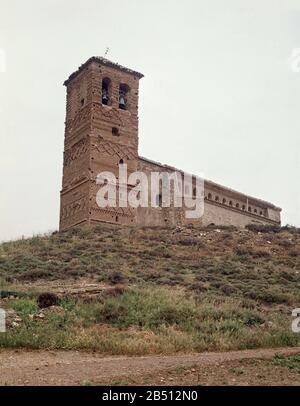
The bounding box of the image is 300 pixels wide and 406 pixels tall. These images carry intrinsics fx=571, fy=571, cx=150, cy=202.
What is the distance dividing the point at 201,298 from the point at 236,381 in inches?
325

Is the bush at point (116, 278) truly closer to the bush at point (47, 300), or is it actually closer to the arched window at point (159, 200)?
the bush at point (47, 300)

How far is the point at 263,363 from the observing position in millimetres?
10492

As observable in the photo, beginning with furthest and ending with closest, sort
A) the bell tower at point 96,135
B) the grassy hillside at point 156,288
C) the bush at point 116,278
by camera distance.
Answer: the bell tower at point 96,135 < the bush at point 116,278 < the grassy hillside at point 156,288

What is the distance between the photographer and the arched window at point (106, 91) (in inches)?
1413

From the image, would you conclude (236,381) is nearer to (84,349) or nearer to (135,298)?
(84,349)

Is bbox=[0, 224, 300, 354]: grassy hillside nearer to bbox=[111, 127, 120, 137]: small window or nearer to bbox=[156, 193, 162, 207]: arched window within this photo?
bbox=[156, 193, 162, 207]: arched window

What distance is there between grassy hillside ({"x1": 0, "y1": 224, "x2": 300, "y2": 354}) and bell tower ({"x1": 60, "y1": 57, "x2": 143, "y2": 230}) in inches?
99.6

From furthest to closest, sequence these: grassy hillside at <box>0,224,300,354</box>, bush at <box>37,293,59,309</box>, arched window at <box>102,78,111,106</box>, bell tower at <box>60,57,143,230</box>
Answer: arched window at <box>102,78,111,106</box>
bell tower at <box>60,57,143,230</box>
bush at <box>37,293,59,309</box>
grassy hillside at <box>0,224,300,354</box>

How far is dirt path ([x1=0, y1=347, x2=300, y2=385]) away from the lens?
9266mm
